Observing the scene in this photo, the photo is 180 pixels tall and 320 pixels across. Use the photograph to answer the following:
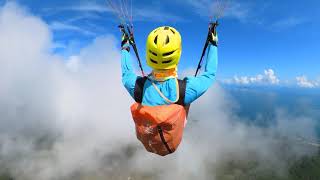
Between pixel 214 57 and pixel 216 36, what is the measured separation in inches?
16.5

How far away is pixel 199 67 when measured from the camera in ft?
22.0

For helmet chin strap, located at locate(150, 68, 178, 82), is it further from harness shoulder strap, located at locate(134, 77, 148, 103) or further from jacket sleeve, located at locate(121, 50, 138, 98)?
jacket sleeve, located at locate(121, 50, 138, 98)

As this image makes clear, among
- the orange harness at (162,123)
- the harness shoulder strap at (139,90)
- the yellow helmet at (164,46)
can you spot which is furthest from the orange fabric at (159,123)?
the yellow helmet at (164,46)

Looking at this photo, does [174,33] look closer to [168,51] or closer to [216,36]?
[168,51]

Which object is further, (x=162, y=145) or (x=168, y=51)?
(x=162, y=145)

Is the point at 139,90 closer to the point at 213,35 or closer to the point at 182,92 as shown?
the point at 182,92

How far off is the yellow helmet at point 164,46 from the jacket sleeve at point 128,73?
0.79 m

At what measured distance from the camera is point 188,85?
641cm

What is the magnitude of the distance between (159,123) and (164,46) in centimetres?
138

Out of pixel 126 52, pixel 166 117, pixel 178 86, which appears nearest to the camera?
pixel 166 117

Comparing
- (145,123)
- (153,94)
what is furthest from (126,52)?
(145,123)

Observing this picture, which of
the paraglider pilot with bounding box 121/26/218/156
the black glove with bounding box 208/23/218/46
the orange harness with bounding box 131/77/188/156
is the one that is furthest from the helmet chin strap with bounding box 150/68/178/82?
the black glove with bounding box 208/23/218/46

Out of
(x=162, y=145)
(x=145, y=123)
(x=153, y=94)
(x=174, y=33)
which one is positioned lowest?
(x=162, y=145)

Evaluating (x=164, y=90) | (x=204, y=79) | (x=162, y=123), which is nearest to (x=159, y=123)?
(x=162, y=123)
